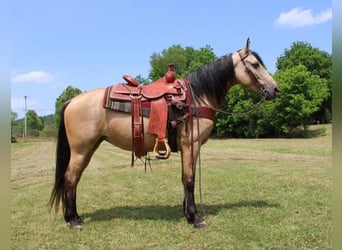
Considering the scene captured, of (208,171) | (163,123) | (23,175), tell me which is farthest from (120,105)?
(23,175)

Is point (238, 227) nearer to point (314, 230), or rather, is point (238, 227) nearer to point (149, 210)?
point (314, 230)

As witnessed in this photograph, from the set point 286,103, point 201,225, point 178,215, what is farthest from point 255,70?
point 286,103

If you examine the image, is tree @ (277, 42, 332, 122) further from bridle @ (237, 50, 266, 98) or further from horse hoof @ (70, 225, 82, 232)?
horse hoof @ (70, 225, 82, 232)

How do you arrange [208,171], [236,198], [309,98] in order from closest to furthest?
1. [236,198]
2. [208,171]
3. [309,98]

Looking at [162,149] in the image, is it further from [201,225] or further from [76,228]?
[76,228]

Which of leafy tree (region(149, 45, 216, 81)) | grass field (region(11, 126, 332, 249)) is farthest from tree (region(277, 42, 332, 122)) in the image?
grass field (region(11, 126, 332, 249))

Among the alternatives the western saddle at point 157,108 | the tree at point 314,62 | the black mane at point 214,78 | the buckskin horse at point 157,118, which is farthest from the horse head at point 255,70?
the tree at point 314,62

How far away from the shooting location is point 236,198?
20.3 ft

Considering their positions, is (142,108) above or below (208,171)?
above

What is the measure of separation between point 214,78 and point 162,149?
1.35 metres

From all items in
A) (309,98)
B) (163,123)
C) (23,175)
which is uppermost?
(309,98)

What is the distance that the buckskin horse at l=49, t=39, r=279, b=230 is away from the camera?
4.79 metres

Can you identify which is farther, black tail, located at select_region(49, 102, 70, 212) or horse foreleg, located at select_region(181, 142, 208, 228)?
black tail, located at select_region(49, 102, 70, 212)

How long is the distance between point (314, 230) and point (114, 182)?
5.15 metres
